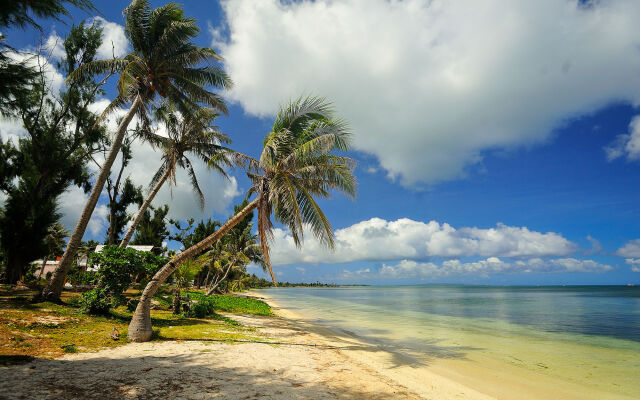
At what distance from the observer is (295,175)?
9.97 m

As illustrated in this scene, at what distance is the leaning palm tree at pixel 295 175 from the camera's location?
8.70 metres

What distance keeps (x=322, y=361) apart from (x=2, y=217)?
644 inches

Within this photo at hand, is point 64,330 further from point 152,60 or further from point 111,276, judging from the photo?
point 152,60

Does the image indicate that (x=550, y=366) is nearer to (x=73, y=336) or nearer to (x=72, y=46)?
(x=73, y=336)

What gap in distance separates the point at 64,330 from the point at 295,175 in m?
7.18

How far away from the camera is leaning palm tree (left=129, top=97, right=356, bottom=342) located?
870cm

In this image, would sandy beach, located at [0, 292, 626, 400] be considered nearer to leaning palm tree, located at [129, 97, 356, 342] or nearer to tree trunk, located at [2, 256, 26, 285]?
leaning palm tree, located at [129, 97, 356, 342]

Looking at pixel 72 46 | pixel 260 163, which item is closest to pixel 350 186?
pixel 260 163

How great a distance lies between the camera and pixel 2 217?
13.8 meters

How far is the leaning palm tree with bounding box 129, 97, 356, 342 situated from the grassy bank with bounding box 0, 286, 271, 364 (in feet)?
4.36

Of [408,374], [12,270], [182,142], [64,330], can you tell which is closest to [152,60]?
[182,142]

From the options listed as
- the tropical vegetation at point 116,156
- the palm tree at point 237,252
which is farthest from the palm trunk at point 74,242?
the palm tree at point 237,252

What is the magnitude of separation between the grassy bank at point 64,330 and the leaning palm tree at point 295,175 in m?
1.33

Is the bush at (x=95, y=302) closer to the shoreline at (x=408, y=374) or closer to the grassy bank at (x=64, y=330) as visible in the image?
the grassy bank at (x=64, y=330)
